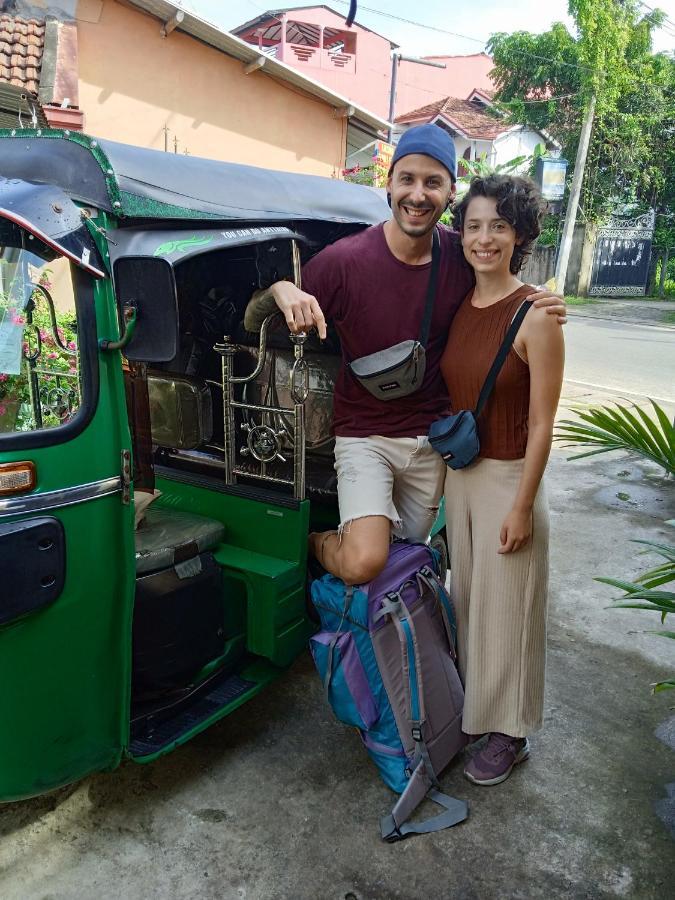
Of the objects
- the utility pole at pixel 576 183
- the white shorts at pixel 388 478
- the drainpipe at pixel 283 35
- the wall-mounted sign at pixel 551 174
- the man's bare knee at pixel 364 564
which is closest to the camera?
the man's bare knee at pixel 364 564

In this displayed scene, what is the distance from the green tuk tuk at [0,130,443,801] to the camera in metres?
1.90

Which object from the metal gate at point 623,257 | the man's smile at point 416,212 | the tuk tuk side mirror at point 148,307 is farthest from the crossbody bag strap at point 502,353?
the metal gate at point 623,257

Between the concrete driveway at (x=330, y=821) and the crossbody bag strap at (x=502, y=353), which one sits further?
the crossbody bag strap at (x=502, y=353)

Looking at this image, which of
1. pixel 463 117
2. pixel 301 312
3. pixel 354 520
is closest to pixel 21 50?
pixel 301 312

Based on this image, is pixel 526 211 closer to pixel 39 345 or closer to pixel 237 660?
pixel 39 345

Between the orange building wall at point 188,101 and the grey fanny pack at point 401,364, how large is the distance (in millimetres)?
8248

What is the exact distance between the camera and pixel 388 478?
8.77ft

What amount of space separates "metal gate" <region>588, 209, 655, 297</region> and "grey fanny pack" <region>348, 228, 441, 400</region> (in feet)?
77.7

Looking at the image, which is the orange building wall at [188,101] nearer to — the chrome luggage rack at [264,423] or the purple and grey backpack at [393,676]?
the chrome luggage rack at [264,423]

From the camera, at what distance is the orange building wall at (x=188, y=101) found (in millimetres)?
9234

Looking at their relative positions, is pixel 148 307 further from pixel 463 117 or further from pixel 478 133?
pixel 463 117

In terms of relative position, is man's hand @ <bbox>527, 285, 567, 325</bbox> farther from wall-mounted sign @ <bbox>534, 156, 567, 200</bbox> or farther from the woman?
wall-mounted sign @ <bbox>534, 156, 567, 200</bbox>

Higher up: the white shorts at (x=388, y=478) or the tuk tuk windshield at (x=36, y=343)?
the tuk tuk windshield at (x=36, y=343)

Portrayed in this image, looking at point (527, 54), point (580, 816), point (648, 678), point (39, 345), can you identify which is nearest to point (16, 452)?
point (39, 345)
